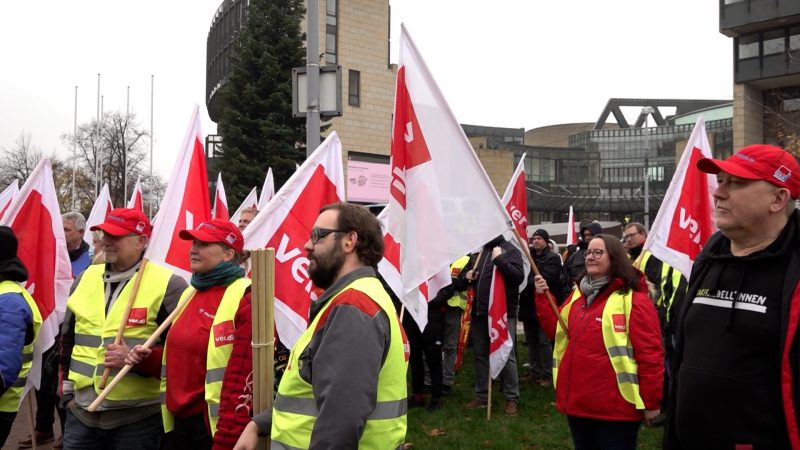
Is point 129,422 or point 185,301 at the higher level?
point 185,301

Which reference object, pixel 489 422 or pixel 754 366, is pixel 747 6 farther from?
pixel 754 366

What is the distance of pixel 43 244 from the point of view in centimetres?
611

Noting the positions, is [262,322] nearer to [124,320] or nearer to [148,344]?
[148,344]

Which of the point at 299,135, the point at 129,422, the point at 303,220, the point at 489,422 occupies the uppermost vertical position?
the point at 299,135

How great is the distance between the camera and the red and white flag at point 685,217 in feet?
19.6

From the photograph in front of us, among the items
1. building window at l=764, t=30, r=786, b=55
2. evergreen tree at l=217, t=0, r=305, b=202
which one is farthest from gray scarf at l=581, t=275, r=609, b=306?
building window at l=764, t=30, r=786, b=55

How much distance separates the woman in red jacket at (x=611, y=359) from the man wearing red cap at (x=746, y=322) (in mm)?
1579

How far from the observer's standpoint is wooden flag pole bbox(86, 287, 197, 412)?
13.8 feet

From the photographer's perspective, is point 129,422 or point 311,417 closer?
point 311,417

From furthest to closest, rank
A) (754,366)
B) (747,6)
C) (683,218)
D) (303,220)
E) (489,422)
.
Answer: (747,6)
(489,422)
(683,218)
(303,220)
(754,366)

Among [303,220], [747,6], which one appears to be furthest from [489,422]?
[747,6]

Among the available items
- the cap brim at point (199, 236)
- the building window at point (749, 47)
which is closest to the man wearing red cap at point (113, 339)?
the cap brim at point (199, 236)

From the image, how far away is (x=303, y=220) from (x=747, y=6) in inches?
1688

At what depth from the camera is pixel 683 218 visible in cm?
604
